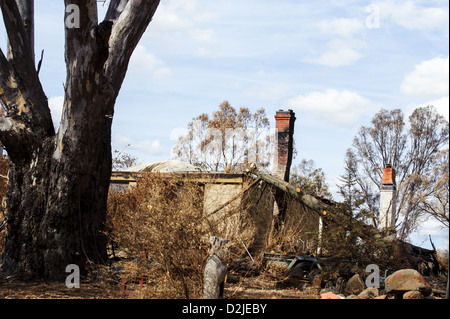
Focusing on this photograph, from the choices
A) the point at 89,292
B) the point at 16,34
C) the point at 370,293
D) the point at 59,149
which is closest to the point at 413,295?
the point at 370,293

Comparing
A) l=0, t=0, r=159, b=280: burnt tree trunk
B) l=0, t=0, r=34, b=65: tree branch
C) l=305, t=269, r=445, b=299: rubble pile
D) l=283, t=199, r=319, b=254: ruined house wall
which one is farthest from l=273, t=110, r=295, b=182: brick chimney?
l=0, t=0, r=34, b=65: tree branch

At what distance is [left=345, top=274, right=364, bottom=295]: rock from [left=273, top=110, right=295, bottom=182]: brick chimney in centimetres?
1000

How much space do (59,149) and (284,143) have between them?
12050mm

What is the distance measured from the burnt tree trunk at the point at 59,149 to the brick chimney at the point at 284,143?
1070 centimetres

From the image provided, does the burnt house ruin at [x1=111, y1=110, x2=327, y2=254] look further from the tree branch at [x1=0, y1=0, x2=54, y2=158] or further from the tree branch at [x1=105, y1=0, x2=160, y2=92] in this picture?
the tree branch at [x1=0, y1=0, x2=54, y2=158]

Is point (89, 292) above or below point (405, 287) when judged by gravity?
below

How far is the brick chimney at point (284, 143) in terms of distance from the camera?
2161 centimetres

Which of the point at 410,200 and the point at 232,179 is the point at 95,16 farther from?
the point at 410,200

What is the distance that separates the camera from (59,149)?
11125mm

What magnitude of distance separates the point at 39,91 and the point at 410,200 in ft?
90.9

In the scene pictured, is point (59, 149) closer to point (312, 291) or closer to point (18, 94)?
point (18, 94)

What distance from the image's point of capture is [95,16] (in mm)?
11078

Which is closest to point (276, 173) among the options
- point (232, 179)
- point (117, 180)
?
point (232, 179)

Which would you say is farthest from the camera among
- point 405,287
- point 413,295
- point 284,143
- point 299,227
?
point 284,143
